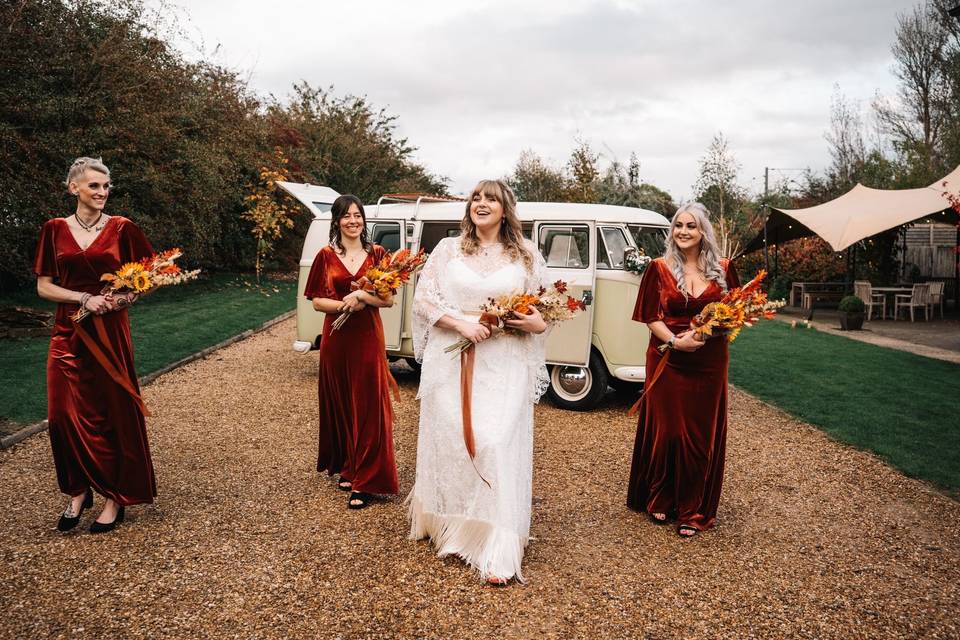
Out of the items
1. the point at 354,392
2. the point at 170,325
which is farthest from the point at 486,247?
the point at 170,325

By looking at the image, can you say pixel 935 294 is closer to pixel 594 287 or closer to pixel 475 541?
pixel 594 287

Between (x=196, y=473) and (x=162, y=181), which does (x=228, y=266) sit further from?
(x=196, y=473)

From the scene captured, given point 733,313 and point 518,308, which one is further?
point 733,313

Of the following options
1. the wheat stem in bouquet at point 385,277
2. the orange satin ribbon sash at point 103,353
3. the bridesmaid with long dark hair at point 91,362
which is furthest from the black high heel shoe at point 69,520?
the wheat stem in bouquet at point 385,277

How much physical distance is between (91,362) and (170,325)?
960 centimetres

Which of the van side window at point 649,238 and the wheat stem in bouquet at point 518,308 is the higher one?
the van side window at point 649,238

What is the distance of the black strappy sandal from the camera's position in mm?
5062

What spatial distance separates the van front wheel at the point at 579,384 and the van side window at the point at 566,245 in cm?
114

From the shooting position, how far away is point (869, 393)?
31.3 feet

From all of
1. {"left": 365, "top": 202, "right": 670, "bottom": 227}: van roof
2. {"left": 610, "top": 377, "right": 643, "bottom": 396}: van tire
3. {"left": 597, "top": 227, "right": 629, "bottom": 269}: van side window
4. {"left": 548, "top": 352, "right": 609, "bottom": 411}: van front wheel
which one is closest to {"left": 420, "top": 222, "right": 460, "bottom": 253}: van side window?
{"left": 365, "top": 202, "right": 670, "bottom": 227}: van roof

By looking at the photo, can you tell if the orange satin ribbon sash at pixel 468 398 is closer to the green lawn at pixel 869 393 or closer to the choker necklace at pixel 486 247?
the choker necklace at pixel 486 247

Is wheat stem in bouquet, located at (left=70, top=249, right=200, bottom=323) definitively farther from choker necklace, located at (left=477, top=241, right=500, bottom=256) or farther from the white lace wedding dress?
choker necklace, located at (left=477, top=241, right=500, bottom=256)

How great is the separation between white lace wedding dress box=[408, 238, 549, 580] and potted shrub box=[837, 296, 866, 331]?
1475 centimetres

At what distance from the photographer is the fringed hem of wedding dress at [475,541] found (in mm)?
3930
